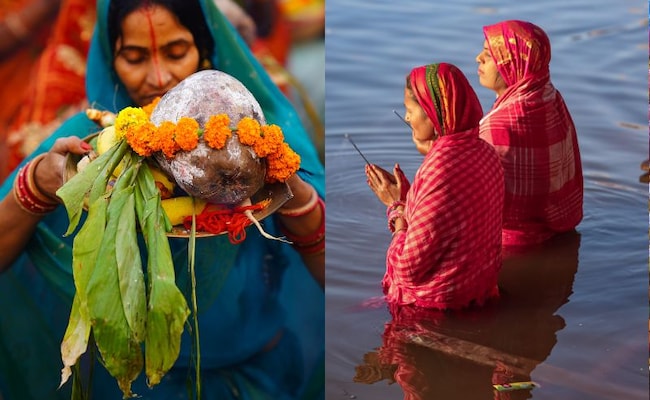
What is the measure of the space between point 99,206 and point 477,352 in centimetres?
208

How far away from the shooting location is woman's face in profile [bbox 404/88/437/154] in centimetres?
478

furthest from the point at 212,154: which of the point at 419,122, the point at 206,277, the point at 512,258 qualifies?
the point at 512,258

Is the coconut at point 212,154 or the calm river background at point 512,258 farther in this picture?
the calm river background at point 512,258

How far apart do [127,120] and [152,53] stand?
0.51 meters

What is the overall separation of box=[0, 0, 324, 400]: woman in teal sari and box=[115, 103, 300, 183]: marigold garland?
32cm

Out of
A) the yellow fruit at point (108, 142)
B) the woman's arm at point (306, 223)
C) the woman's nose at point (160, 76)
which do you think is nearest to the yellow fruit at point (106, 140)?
the yellow fruit at point (108, 142)

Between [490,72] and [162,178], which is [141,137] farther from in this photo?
[490,72]

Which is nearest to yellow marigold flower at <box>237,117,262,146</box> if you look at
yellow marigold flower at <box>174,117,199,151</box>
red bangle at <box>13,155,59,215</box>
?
yellow marigold flower at <box>174,117,199,151</box>

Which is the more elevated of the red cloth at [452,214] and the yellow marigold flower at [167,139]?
the yellow marigold flower at [167,139]

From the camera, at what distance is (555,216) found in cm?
561

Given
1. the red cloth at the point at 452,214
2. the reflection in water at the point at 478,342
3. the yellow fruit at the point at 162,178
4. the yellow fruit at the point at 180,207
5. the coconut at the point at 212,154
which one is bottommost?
the reflection in water at the point at 478,342

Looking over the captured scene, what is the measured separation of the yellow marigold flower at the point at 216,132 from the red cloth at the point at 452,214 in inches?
65.5

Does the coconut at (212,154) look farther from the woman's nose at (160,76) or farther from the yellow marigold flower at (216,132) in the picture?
the woman's nose at (160,76)

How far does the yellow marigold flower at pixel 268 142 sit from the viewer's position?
10.4ft
